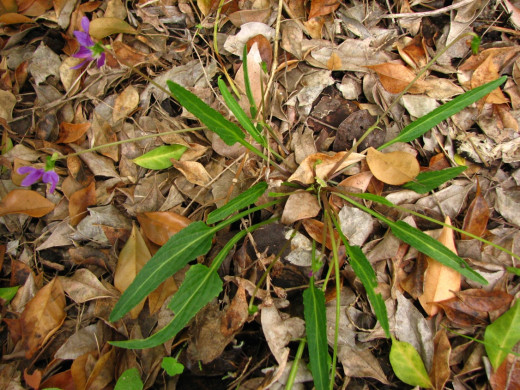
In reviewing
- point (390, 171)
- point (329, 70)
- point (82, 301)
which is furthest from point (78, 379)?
point (329, 70)

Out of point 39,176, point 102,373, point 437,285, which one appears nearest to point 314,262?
point 437,285

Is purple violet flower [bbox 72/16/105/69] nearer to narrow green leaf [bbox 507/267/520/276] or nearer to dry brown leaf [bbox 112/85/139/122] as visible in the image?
dry brown leaf [bbox 112/85/139/122]

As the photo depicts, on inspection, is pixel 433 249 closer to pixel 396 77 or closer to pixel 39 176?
pixel 396 77

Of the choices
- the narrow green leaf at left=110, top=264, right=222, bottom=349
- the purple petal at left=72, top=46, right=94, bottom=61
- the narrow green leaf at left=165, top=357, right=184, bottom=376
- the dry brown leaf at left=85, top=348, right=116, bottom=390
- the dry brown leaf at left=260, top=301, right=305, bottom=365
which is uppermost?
the purple petal at left=72, top=46, right=94, bottom=61

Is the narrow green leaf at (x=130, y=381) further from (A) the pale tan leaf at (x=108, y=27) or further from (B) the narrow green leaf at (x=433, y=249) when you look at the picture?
(A) the pale tan leaf at (x=108, y=27)

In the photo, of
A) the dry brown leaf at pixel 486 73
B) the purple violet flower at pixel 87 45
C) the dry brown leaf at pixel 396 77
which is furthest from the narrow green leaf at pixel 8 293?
the dry brown leaf at pixel 486 73

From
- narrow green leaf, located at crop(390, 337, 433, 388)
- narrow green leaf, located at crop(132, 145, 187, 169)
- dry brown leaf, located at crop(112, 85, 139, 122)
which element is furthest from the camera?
dry brown leaf, located at crop(112, 85, 139, 122)

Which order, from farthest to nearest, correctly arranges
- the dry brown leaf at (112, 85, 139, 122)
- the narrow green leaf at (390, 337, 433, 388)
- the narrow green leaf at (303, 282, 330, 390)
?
the dry brown leaf at (112, 85, 139, 122) → the narrow green leaf at (390, 337, 433, 388) → the narrow green leaf at (303, 282, 330, 390)

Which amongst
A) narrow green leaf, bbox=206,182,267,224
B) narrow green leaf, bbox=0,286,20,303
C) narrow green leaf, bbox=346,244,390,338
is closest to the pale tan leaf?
narrow green leaf, bbox=206,182,267,224
